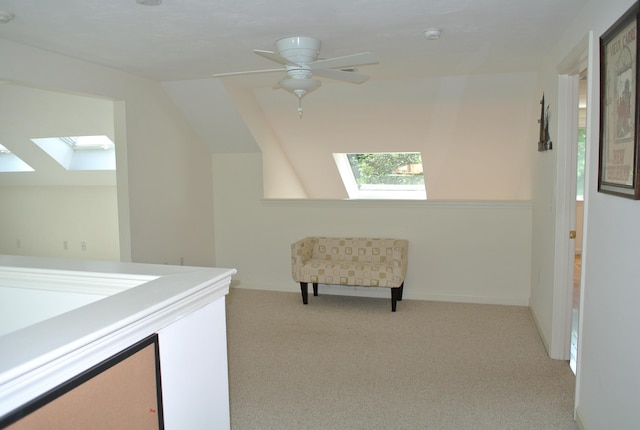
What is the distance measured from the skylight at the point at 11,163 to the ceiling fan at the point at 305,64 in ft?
15.6

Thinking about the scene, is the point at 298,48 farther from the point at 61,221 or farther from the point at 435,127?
the point at 61,221

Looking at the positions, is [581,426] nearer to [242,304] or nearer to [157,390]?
[157,390]

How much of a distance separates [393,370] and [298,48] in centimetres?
226

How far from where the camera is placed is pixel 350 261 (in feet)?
16.3

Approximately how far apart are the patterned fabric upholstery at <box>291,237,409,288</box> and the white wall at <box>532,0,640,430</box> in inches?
83.0

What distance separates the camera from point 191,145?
203 inches

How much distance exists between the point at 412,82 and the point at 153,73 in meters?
2.51

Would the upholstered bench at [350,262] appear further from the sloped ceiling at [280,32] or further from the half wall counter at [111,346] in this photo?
the half wall counter at [111,346]

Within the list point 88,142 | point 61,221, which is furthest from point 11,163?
point 88,142

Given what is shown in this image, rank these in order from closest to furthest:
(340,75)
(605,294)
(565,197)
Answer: (605,294)
(340,75)
(565,197)

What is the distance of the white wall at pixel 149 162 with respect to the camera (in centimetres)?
368

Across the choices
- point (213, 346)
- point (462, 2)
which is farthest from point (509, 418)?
point (462, 2)

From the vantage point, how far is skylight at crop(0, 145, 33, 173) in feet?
20.5

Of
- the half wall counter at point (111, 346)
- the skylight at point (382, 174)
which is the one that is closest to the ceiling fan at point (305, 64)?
the half wall counter at point (111, 346)
